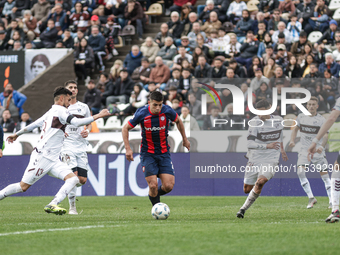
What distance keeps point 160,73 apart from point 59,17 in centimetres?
692

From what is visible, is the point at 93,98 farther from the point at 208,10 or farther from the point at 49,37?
the point at 208,10

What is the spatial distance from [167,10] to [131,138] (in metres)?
8.79

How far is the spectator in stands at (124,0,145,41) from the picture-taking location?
23094mm

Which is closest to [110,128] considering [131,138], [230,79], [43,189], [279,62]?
[131,138]

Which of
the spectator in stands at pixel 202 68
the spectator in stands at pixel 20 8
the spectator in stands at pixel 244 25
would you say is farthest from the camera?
the spectator in stands at pixel 20 8

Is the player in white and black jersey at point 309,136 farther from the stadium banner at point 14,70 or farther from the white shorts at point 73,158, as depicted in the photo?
the stadium banner at point 14,70

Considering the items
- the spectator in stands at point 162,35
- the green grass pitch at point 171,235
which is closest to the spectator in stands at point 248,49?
the spectator in stands at point 162,35

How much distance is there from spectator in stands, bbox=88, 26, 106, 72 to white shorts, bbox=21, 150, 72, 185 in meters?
13.3

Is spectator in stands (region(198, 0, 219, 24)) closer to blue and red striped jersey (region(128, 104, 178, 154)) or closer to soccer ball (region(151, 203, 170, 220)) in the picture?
blue and red striped jersey (region(128, 104, 178, 154))

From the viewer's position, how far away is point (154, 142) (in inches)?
385

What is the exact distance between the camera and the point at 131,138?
17.2m

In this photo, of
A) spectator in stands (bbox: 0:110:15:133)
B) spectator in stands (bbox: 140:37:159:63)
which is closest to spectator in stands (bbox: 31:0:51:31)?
spectator in stands (bbox: 140:37:159:63)

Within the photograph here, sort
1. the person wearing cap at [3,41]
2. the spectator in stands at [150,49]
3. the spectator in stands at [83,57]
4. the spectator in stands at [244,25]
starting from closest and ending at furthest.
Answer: the spectator in stands at [244,25]
the spectator in stands at [150,49]
the spectator in stands at [83,57]
the person wearing cap at [3,41]

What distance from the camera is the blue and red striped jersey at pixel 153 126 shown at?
9664 millimetres
